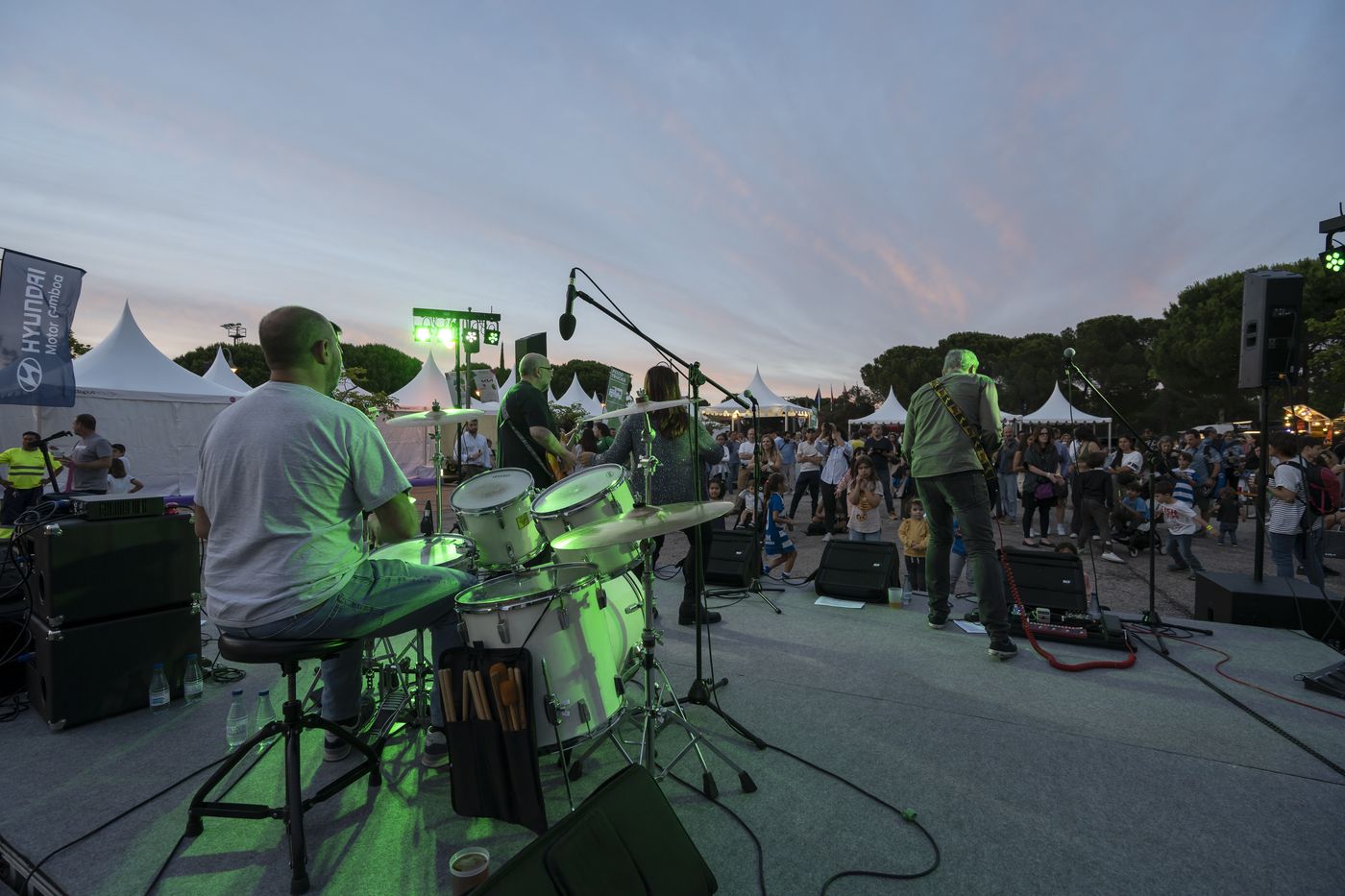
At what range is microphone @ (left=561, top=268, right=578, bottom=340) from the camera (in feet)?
9.66

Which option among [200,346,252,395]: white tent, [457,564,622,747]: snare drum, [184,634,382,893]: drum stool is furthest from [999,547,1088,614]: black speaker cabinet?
[200,346,252,395]: white tent

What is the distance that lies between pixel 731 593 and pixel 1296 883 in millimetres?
4100

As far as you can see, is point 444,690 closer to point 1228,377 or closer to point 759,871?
point 759,871

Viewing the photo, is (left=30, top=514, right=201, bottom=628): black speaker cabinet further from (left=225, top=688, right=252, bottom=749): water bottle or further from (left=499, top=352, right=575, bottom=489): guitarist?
(left=499, top=352, right=575, bottom=489): guitarist

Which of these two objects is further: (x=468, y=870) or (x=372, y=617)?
(x=372, y=617)

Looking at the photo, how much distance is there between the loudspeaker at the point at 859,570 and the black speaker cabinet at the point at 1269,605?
7.99ft

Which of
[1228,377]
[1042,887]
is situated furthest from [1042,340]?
[1042,887]

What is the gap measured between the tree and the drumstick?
4948cm

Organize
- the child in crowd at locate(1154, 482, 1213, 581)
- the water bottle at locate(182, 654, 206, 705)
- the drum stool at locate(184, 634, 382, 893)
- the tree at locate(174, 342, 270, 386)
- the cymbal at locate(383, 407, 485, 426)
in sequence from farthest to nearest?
the tree at locate(174, 342, 270, 386) < the child in crowd at locate(1154, 482, 1213, 581) < the cymbal at locate(383, 407, 485, 426) < the water bottle at locate(182, 654, 206, 705) < the drum stool at locate(184, 634, 382, 893)

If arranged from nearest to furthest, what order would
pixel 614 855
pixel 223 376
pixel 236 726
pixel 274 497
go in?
pixel 614 855 < pixel 274 497 < pixel 236 726 < pixel 223 376

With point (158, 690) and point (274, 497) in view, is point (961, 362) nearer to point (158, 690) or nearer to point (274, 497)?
point (274, 497)

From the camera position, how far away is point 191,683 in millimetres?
3684

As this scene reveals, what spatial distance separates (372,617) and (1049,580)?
16.2 ft

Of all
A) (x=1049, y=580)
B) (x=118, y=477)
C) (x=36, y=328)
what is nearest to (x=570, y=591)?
(x=1049, y=580)
